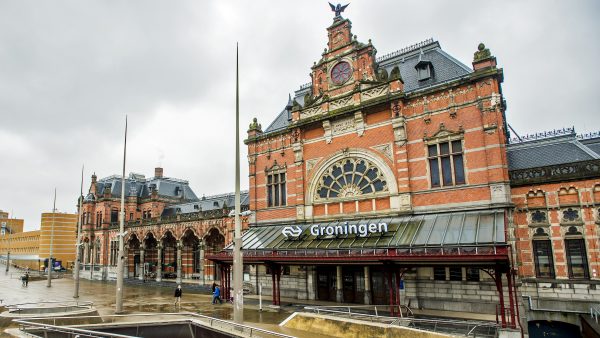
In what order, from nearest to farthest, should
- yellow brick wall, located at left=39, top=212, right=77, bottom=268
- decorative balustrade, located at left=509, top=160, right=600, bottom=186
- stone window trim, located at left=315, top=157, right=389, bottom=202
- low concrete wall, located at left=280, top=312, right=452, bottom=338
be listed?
low concrete wall, located at left=280, top=312, right=452, bottom=338, decorative balustrade, located at left=509, top=160, right=600, bottom=186, stone window trim, located at left=315, top=157, right=389, bottom=202, yellow brick wall, located at left=39, top=212, right=77, bottom=268

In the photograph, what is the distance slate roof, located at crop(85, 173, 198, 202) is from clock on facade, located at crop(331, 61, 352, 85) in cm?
3993

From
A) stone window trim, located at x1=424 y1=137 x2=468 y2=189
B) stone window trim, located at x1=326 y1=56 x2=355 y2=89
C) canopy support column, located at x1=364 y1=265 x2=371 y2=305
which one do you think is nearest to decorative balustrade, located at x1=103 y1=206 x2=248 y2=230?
stone window trim, located at x1=326 y1=56 x2=355 y2=89

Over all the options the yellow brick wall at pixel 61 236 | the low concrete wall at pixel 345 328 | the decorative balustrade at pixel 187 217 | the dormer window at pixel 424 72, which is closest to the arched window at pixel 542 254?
the low concrete wall at pixel 345 328

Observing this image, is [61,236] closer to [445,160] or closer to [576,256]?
[445,160]

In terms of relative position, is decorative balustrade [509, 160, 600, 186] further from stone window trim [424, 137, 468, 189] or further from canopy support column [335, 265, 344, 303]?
canopy support column [335, 265, 344, 303]

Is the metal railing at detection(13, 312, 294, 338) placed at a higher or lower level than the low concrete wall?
higher

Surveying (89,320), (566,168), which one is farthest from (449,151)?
(89,320)

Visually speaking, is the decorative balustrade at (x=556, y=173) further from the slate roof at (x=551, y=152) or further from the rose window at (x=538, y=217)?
the rose window at (x=538, y=217)

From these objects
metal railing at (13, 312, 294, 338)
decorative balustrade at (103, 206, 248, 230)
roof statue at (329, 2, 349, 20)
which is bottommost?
metal railing at (13, 312, 294, 338)

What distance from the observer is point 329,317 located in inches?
653

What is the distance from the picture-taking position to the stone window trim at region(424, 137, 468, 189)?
72.4 ft

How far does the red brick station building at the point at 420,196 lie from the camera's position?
19328 mm

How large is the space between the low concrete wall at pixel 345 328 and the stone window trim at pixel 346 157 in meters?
9.97

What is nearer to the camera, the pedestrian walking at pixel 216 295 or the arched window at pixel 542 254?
the arched window at pixel 542 254
